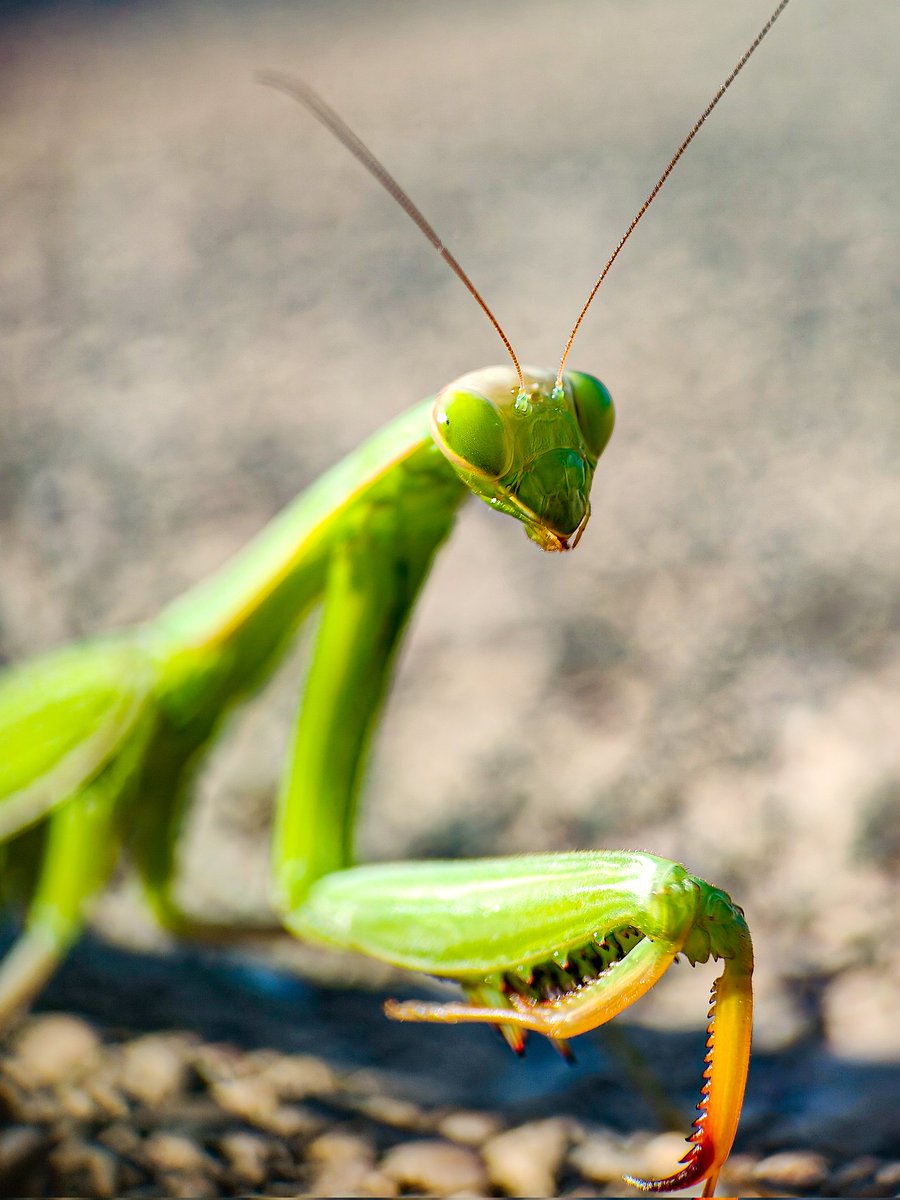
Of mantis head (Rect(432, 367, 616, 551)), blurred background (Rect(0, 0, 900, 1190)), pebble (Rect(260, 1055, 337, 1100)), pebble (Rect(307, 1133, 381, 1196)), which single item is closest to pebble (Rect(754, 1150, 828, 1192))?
blurred background (Rect(0, 0, 900, 1190))

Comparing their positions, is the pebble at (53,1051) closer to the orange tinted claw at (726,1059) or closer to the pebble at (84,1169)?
the pebble at (84,1169)

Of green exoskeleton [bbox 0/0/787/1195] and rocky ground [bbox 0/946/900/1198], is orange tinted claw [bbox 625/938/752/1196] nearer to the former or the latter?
green exoskeleton [bbox 0/0/787/1195]

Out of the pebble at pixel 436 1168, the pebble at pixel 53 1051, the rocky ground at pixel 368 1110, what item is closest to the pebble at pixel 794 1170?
the rocky ground at pixel 368 1110

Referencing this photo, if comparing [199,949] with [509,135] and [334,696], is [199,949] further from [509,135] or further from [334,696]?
[509,135]

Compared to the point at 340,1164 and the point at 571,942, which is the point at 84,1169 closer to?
the point at 340,1164

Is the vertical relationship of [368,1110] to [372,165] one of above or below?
below

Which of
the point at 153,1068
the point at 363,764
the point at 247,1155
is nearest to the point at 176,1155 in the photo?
the point at 247,1155
